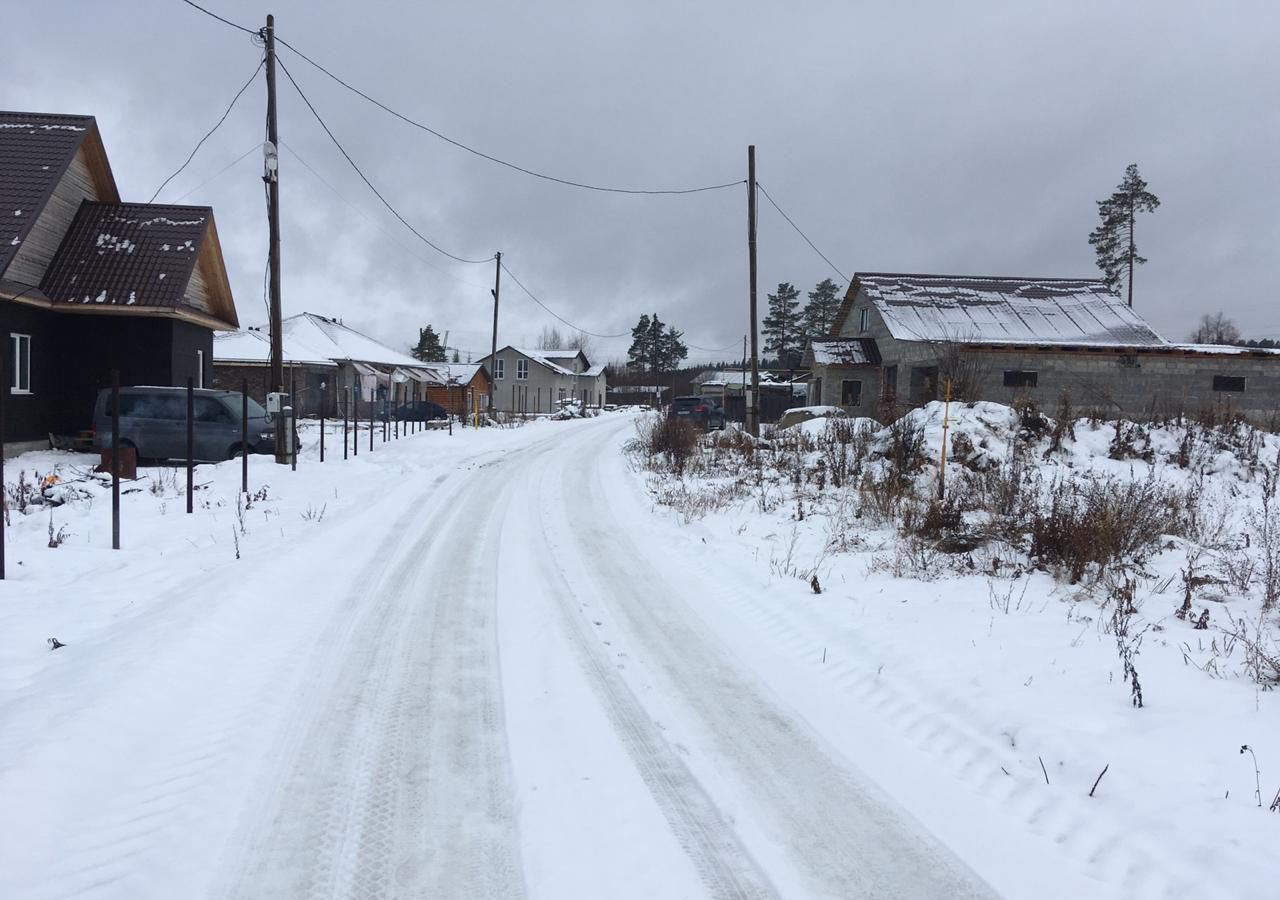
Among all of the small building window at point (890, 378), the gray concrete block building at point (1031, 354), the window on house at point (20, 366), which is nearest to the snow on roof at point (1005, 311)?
the gray concrete block building at point (1031, 354)

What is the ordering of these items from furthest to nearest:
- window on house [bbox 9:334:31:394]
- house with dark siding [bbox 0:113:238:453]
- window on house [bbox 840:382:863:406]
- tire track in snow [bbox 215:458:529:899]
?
window on house [bbox 840:382:863:406] → house with dark siding [bbox 0:113:238:453] → window on house [bbox 9:334:31:394] → tire track in snow [bbox 215:458:529:899]

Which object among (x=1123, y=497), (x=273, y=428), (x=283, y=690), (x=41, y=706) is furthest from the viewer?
(x=273, y=428)

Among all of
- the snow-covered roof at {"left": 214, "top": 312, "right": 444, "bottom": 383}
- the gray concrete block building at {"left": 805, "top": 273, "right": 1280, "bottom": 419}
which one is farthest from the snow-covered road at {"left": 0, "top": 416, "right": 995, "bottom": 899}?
the snow-covered roof at {"left": 214, "top": 312, "right": 444, "bottom": 383}

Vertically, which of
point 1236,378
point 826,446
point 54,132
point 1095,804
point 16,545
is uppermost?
point 54,132

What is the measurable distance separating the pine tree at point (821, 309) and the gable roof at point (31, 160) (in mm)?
65135

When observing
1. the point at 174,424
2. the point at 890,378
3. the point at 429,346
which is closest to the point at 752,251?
the point at 890,378

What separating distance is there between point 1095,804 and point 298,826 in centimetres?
369

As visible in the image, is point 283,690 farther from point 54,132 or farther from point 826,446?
point 54,132

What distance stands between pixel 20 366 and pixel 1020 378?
29220 millimetres

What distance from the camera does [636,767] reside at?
379 cm

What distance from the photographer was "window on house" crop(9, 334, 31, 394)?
16328 millimetres

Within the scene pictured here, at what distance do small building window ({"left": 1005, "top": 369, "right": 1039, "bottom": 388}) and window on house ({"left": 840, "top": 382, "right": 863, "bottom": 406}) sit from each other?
6573 mm

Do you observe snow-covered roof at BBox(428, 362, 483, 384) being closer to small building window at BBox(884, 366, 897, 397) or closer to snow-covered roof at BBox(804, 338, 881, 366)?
snow-covered roof at BBox(804, 338, 881, 366)

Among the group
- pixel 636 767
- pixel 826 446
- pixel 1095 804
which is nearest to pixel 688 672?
pixel 636 767
